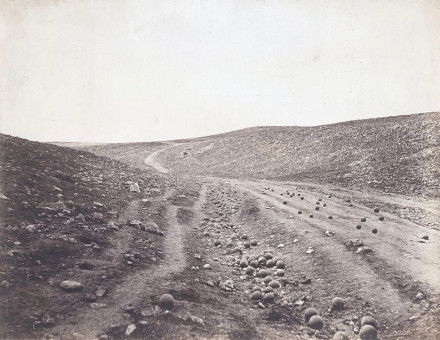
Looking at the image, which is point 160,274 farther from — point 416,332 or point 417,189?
point 417,189

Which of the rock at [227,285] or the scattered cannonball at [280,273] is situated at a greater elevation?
the scattered cannonball at [280,273]

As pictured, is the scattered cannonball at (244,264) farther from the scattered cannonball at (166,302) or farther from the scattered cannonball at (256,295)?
the scattered cannonball at (166,302)

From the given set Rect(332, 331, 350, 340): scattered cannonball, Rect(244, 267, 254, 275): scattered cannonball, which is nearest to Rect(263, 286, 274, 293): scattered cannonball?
Rect(244, 267, 254, 275): scattered cannonball

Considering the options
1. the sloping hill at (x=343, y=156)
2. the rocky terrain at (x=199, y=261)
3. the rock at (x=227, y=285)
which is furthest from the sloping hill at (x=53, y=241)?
the sloping hill at (x=343, y=156)

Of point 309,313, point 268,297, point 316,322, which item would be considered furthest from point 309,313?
point 268,297

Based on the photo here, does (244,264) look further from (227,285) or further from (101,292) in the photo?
(101,292)

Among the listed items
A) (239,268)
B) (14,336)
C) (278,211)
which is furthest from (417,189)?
(14,336)
